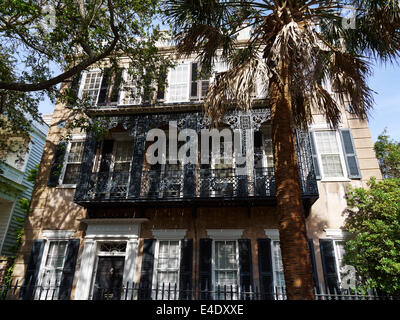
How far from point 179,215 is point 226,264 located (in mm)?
2380

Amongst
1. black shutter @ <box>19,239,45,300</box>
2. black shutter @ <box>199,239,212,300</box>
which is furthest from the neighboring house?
black shutter @ <box>199,239,212,300</box>

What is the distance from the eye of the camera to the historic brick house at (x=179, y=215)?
963cm

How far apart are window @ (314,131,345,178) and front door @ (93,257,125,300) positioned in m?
8.21

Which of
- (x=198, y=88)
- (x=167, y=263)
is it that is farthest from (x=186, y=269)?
(x=198, y=88)

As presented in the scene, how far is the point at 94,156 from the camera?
455 inches

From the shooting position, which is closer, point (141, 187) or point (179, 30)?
point (179, 30)

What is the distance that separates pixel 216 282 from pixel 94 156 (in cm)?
668

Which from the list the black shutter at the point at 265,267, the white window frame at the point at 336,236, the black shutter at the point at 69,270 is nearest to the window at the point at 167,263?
the black shutter at the point at 265,267

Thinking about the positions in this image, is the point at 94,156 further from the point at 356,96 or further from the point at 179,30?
the point at 356,96

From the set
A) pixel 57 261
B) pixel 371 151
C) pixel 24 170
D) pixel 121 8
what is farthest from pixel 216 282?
pixel 24 170

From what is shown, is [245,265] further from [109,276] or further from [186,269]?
[109,276]

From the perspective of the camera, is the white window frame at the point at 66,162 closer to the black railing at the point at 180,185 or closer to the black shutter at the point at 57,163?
the black shutter at the point at 57,163

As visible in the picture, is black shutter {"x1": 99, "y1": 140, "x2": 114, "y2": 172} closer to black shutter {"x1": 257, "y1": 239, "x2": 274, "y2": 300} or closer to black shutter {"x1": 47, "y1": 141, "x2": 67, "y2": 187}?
black shutter {"x1": 47, "y1": 141, "x2": 67, "y2": 187}
